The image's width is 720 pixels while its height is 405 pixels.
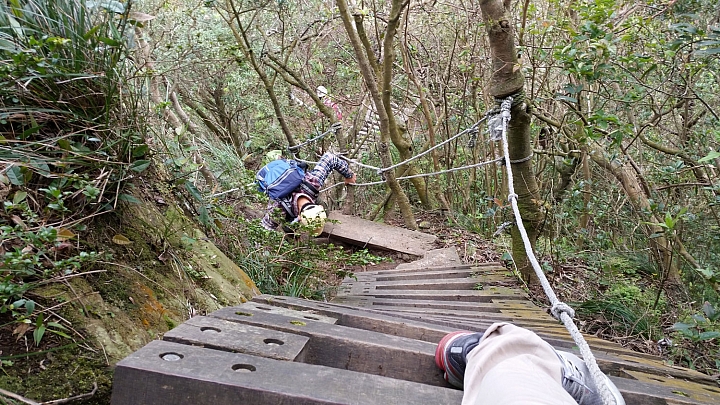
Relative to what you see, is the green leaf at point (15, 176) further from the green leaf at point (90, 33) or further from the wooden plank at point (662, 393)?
the wooden plank at point (662, 393)

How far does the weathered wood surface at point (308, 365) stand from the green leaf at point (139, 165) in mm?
596

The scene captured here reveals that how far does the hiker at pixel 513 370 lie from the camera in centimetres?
94

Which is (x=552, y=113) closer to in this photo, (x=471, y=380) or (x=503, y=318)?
(x=503, y=318)

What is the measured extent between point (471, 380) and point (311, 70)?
7.42 metres

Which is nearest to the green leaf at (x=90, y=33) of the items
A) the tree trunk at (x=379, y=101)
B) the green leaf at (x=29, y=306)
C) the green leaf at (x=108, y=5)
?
the green leaf at (x=108, y=5)

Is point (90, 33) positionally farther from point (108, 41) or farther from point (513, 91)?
point (513, 91)

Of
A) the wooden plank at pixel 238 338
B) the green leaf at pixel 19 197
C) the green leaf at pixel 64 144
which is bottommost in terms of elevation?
the wooden plank at pixel 238 338

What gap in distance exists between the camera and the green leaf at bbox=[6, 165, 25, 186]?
1251 millimetres

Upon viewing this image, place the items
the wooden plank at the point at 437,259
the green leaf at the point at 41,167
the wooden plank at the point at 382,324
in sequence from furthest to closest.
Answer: the wooden plank at the point at 437,259, the wooden plank at the point at 382,324, the green leaf at the point at 41,167

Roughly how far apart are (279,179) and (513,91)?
2533 mm

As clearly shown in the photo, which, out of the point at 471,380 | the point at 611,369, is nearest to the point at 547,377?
the point at 471,380

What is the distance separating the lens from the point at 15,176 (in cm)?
126

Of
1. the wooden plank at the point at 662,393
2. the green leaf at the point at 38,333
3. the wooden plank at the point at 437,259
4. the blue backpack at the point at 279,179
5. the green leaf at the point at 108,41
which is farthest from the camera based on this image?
the wooden plank at the point at 437,259

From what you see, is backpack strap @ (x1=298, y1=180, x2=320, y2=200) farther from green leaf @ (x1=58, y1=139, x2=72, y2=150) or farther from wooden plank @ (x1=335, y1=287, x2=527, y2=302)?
green leaf @ (x1=58, y1=139, x2=72, y2=150)
